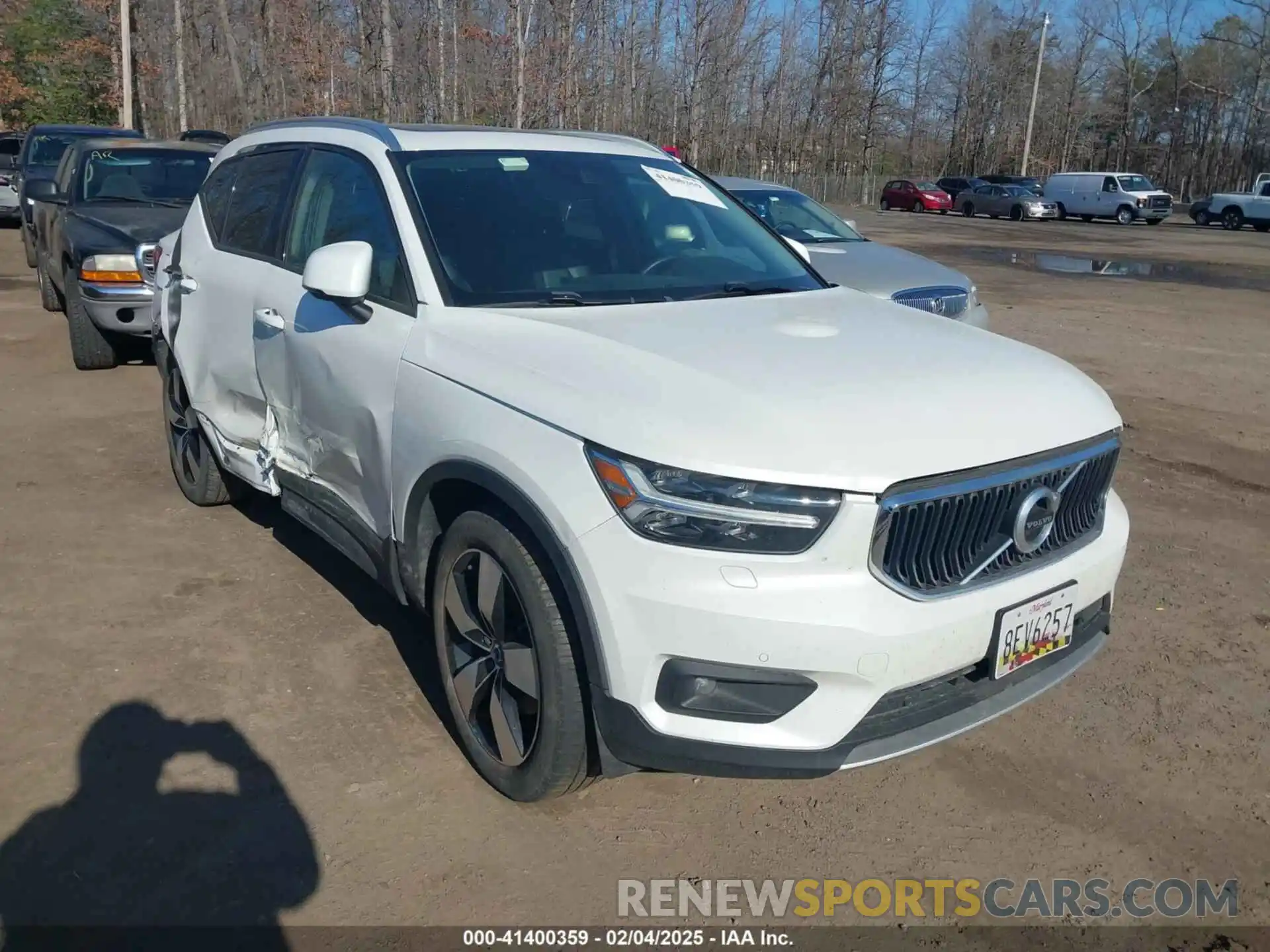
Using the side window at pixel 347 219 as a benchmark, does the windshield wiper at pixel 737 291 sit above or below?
below

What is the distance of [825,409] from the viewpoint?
2.66 m

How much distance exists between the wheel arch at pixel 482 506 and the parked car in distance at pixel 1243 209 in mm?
40467

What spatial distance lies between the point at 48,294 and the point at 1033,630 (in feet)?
38.7

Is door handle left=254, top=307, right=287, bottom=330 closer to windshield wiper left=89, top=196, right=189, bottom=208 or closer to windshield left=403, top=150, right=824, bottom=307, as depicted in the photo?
windshield left=403, top=150, right=824, bottom=307

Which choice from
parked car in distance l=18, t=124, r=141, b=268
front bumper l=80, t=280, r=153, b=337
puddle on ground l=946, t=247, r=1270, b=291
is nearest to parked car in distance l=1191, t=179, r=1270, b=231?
puddle on ground l=946, t=247, r=1270, b=291

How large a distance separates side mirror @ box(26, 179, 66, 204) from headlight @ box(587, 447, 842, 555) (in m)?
8.80

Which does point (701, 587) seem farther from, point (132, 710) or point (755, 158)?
point (755, 158)

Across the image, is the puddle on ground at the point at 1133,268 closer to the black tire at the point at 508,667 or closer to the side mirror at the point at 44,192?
the side mirror at the point at 44,192

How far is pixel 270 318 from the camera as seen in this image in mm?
4148

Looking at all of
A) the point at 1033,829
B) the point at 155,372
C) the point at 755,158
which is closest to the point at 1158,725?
the point at 1033,829

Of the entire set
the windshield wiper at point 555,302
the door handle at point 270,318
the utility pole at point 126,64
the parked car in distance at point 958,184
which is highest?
the utility pole at point 126,64

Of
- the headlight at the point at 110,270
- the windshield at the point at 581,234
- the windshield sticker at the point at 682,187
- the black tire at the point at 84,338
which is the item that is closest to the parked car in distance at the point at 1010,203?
the black tire at the point at 84,338

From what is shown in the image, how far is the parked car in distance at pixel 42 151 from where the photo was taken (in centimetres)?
1452

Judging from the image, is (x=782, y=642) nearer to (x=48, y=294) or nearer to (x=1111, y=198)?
(x=48, y=294)
